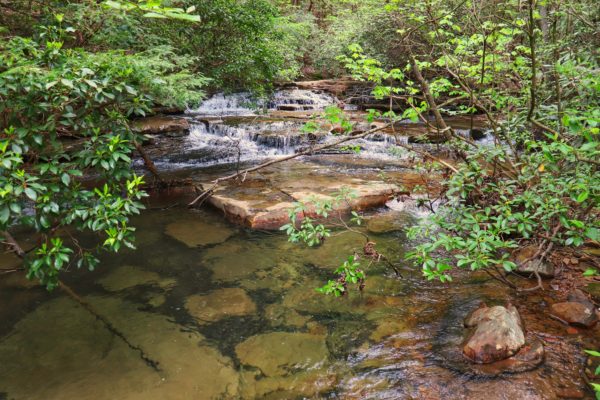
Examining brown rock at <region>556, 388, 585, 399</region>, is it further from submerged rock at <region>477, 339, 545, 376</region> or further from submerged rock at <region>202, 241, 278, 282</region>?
submerged rock at <region>202, 241, 278, 282</region>

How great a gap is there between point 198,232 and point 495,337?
4340mm

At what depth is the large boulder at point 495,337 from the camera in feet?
10.2

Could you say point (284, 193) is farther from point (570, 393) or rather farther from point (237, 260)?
point (570, 393)

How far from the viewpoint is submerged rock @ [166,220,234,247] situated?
18.6 feet

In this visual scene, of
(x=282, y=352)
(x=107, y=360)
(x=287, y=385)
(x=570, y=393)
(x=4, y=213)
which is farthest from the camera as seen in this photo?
(x=282, y=352)

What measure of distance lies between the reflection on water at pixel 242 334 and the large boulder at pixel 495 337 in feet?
0.64

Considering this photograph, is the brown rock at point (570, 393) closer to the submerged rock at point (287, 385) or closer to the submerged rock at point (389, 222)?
the submerged rock at point (287, 385)

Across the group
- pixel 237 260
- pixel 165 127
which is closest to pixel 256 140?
pixel 165 127

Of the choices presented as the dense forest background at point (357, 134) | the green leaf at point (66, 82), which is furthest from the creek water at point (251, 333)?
the green leaf at point (66, 82)

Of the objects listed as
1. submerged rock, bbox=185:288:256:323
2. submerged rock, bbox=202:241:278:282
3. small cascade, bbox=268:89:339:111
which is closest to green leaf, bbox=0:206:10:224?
submerged rock, bbox=185:288:256:323

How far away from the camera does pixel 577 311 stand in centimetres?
357

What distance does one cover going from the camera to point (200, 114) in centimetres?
1645

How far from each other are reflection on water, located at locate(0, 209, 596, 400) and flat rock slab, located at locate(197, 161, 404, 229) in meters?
1.02

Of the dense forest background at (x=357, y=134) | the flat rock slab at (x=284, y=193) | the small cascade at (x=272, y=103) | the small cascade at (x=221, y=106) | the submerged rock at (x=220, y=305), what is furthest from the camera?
the small cascade at (x=221, y=106)
